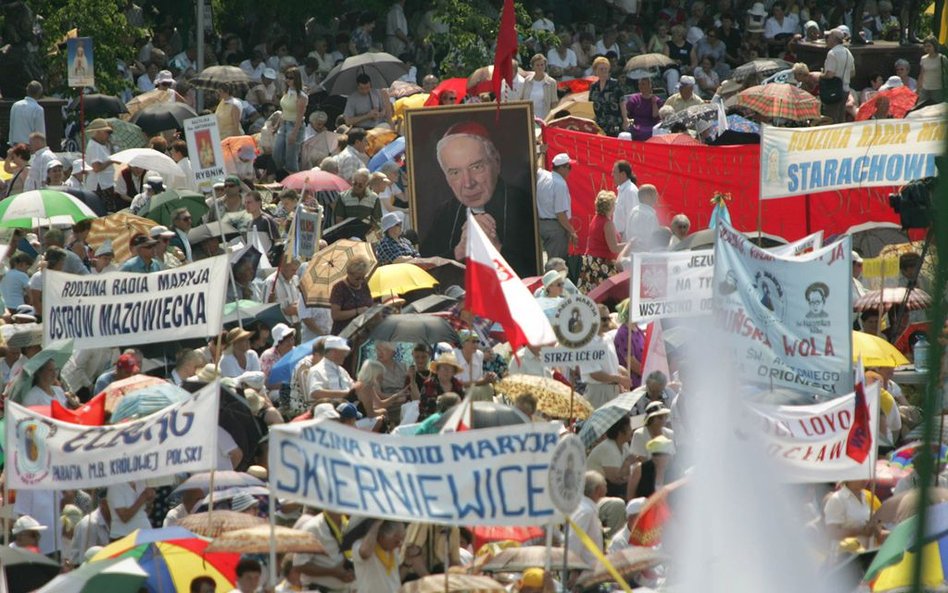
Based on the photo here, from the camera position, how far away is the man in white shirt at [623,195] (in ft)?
56.2

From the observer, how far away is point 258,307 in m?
14.4

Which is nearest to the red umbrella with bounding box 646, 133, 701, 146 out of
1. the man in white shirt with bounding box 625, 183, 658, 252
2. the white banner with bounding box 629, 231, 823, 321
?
the man in white shirt with bounding box 625, 183, 658, 252

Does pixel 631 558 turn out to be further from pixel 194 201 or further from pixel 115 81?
pixel 115 81

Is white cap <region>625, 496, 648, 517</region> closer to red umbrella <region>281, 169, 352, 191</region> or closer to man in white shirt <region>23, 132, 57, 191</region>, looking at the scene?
red umbrella <region>281, 169, 352, 191</region>

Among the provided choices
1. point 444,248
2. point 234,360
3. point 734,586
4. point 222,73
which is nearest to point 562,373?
point 234,360

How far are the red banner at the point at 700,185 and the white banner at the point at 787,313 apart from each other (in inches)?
238

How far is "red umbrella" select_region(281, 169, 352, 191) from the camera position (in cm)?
1794

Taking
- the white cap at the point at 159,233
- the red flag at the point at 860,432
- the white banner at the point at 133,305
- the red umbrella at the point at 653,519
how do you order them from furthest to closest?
the white cap at the point at 159,233 < the white banner at the point at 133,305 < the red flag at the point at 860,432 < the red umbrella at the point at 653,519

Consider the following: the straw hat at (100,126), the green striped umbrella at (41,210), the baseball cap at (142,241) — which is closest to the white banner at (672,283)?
the baseball cap at (142,241)

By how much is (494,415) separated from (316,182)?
25.3 ft

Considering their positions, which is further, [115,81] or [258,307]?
[115,81]

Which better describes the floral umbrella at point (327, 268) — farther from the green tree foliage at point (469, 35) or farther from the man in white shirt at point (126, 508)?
the green tree foliage at point (469, 35)

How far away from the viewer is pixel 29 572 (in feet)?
29.5

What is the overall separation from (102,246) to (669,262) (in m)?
4.68
